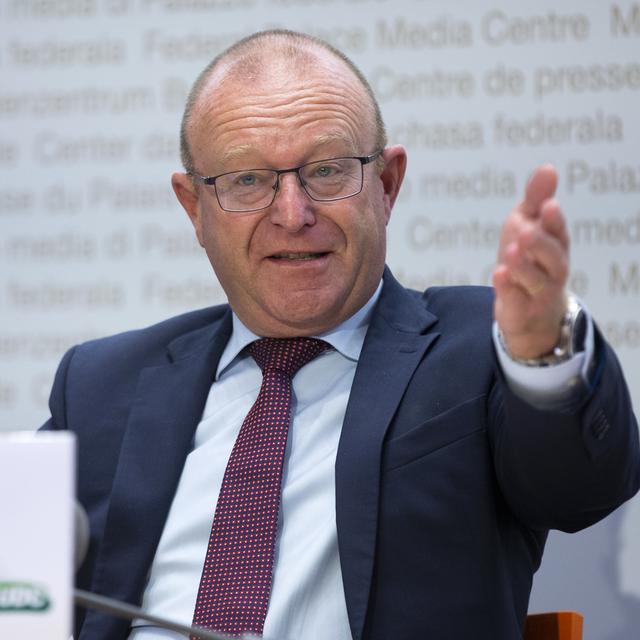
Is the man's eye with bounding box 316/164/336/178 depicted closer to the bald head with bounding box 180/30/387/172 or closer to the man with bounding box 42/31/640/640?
the man with bounding box 42/31/640/640

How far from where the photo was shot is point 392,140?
296cm

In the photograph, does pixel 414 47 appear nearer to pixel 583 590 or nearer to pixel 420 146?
pixel 420 146

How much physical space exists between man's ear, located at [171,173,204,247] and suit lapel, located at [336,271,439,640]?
0.43 metres

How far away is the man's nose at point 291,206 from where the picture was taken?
207 cm

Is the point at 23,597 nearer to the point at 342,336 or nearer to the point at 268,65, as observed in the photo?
the point at 342,336

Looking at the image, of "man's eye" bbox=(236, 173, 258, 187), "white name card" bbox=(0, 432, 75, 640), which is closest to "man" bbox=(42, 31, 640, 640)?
"man's eye" bbox=(236, 173, 258, 187)

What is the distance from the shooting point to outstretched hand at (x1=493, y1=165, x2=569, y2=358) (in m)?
1.31

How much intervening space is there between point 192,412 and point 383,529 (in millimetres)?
486

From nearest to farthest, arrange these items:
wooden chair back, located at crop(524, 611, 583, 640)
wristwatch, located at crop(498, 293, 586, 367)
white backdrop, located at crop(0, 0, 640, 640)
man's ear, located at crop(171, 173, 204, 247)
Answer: wristwatch, located at crop(498, 293, 586, 367)
wooden chair back, located at crop(524, 611, 583, 640)
man's ear, located at crop(171, 173, 204, 247)
white backdrop, located at crop(0, 0, 640, 640)

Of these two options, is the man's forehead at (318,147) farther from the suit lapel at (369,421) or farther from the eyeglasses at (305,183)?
the suit lapel at (369,421)

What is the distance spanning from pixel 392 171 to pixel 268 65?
34 cm

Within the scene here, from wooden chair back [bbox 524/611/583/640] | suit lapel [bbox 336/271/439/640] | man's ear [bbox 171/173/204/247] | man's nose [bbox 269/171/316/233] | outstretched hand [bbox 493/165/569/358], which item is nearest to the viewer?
outstretched hand [bbox 493/165/569/358]

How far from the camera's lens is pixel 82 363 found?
7.68ft

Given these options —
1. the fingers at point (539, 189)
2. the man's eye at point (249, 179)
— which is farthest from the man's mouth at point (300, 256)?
the fingers at point (539, 189)
